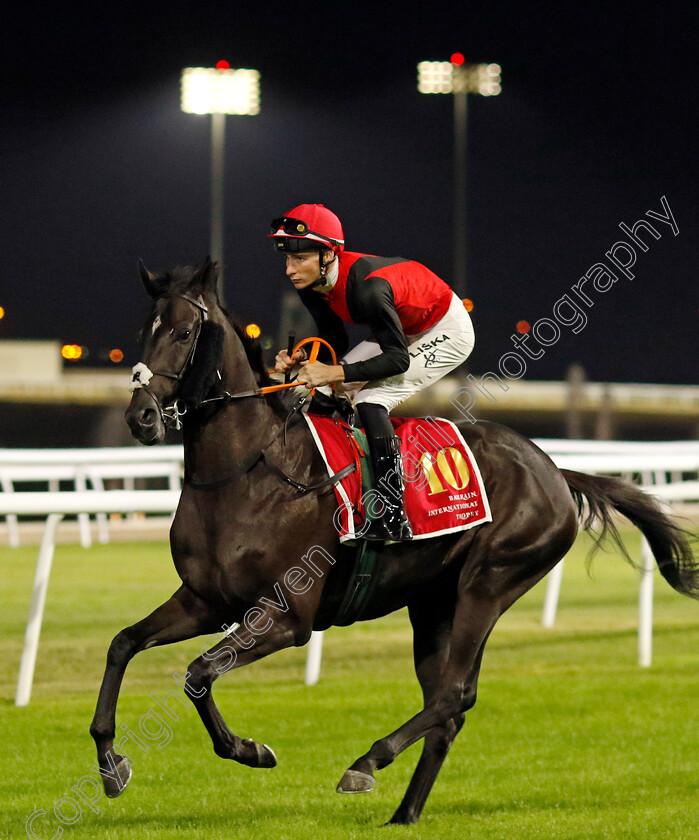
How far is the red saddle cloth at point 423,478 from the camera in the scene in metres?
3.83

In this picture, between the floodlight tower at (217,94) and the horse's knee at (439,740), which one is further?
the floodlight tower at (217,94)

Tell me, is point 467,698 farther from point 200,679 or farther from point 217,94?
point 217,94

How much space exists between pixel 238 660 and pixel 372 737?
1.73 meters

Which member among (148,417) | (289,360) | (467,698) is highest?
(289,360)

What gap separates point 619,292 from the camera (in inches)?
1678

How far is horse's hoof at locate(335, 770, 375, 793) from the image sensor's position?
11.4 feet

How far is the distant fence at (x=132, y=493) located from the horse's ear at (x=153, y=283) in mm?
2259

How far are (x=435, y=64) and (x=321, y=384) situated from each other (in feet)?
75.0

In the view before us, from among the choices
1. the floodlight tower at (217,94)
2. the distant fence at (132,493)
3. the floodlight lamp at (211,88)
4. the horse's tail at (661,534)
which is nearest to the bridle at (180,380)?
the horse's tail at (661,534)

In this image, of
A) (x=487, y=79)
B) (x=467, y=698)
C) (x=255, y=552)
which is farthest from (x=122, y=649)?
(x=487, y=79)

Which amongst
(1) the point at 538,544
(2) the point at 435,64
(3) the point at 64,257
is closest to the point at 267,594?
(1) the point at 538,544

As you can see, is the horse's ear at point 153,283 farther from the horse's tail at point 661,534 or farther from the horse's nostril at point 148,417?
the horse's tail at point 661,534

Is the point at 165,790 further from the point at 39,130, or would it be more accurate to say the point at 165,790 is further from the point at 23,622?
the point at 39,130

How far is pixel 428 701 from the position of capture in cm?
408
